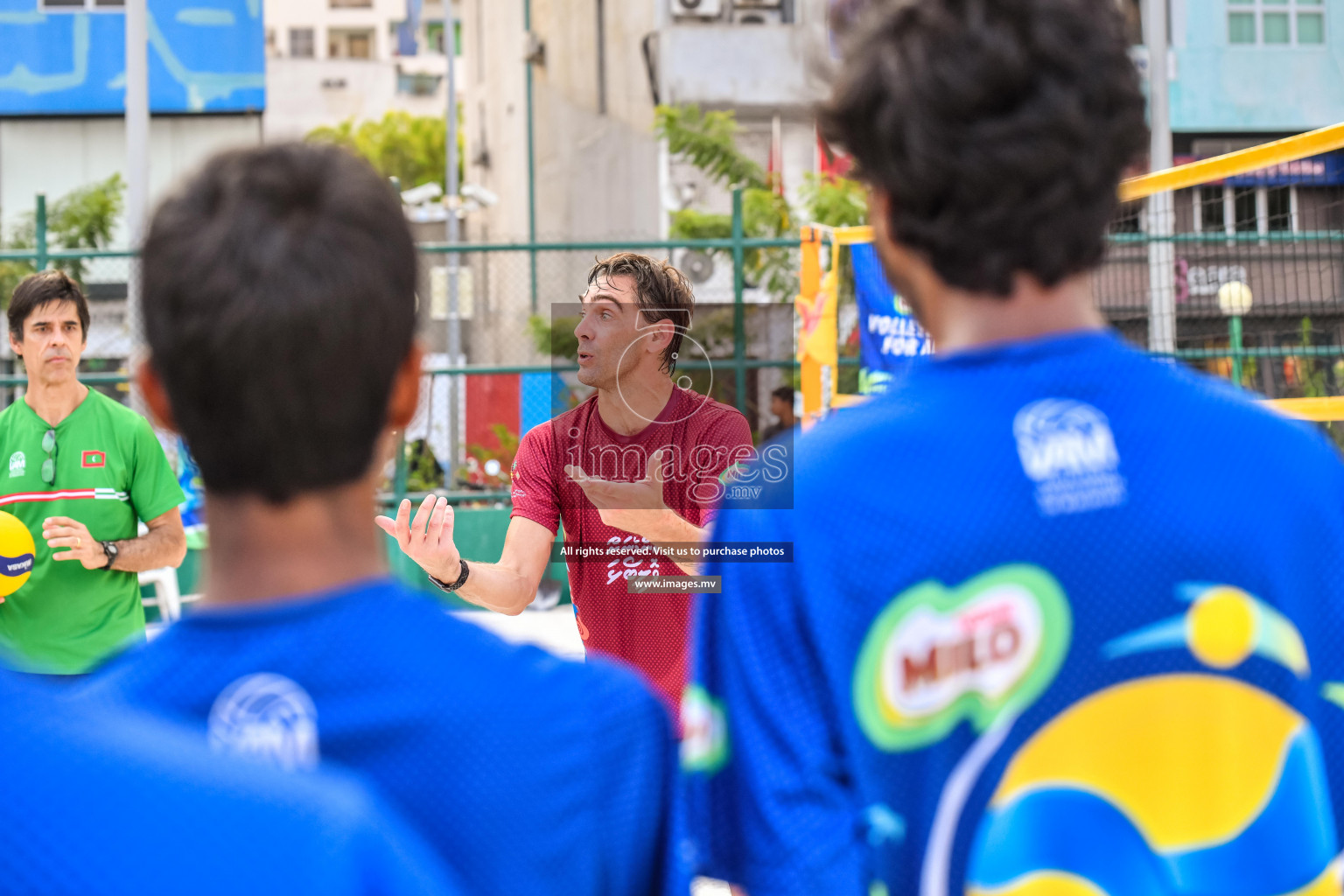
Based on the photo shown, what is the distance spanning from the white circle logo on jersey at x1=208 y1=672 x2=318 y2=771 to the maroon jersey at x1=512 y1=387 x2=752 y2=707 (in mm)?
2620

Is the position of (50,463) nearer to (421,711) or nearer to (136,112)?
(421,711)

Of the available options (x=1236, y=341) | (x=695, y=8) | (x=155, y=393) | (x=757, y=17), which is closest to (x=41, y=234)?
(x=1236, y=341)

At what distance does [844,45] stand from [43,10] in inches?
1156

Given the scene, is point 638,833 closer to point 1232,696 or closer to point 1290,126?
point 1232,696

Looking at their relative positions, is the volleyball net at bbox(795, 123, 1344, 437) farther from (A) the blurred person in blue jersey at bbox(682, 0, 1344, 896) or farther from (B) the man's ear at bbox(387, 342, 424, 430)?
(B) the man's ear at bbox(387, 342, 424, 430)

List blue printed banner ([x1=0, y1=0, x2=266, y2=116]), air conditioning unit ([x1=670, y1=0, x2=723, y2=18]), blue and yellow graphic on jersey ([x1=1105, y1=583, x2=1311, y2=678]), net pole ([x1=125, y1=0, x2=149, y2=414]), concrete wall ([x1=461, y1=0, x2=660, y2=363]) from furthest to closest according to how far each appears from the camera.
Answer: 1. blue printed banner ([x1=0, y1=0, x2=266, y2=116])
2. concrete wall ([x1=461, y1=0, x2=660, y2=363])
3. air conditioning unit ([x1=670, y1=0, x2=723, y2=18])
4. net pole ([x1=125, y1=0, x2=149, y2=414])
5. blue and yellow graphic on jersey ([x1=1105, y1=583, x2=1311, y2=678])

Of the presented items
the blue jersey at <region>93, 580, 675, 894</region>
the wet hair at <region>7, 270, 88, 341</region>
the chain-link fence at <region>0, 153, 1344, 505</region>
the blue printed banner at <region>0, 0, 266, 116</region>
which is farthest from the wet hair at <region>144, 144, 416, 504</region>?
the blue printed banner at <region>0, 0, 266, 116</region>

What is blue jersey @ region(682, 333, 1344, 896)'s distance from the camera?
4.38ft

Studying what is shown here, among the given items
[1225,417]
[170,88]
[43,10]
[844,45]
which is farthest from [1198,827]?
[43,10]

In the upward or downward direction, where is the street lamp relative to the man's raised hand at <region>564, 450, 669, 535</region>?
upward

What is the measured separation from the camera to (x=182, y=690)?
1.16 meters

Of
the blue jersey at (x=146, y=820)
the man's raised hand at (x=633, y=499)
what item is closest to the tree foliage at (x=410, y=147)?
the man's raised hand at (x=633, y=499)

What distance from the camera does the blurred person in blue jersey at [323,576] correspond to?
114 cm

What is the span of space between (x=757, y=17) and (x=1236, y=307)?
1120 cm
